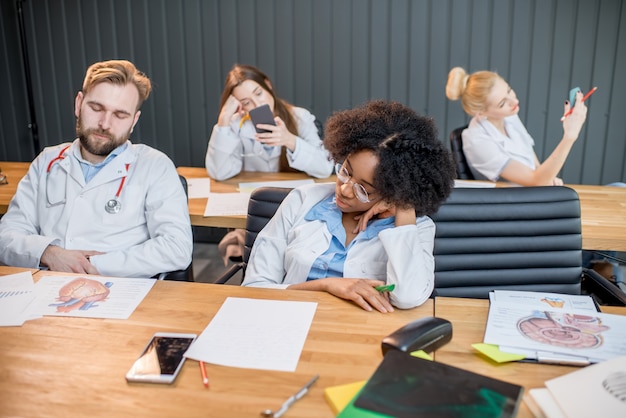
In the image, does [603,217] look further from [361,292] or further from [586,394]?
[586,394]

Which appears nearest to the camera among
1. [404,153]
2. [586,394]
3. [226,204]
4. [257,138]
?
[586,394]

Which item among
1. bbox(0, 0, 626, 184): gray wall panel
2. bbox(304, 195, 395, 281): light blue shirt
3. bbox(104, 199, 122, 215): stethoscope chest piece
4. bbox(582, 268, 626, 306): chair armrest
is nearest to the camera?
bbox(304, 195, 395, 281): light blue shirt

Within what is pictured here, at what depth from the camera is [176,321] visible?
1.59 meters

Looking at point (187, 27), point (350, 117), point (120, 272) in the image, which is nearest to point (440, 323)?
point (350, 117)

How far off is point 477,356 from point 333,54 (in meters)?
3.26

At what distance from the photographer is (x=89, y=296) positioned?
5.68 feet

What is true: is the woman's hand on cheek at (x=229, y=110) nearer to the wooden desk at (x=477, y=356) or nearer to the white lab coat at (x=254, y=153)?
the white lab coat at (x=254, y=153)

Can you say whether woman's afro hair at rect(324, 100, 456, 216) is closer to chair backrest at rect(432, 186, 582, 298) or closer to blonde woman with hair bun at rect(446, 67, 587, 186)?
chair backrest at rect(432, 186, 582, 298)

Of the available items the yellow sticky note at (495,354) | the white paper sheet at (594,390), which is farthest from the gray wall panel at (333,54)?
the white paper sheet at (594,390)

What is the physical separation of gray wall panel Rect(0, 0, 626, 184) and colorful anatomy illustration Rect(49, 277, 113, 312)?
2.90m

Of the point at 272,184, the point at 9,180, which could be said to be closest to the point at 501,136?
the point at 272,184

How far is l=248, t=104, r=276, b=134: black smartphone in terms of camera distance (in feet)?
10.7

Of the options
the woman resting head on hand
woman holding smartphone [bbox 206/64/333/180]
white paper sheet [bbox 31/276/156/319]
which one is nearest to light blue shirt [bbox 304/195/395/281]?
the woman resting head on hand

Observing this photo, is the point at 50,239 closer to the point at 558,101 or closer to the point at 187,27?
the point at 187,27
